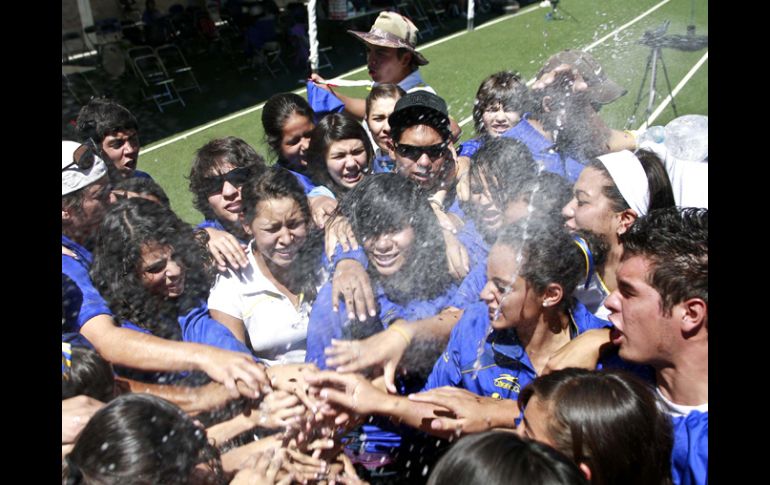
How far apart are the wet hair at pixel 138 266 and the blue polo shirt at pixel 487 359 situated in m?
0.96

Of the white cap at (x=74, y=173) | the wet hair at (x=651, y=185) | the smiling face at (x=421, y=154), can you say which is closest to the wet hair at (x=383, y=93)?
the smiling face at (x=421, y=154)

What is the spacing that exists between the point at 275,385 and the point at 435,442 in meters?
0.54

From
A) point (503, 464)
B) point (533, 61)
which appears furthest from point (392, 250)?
point (533, 61)

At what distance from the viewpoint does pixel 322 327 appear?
96.0 inches

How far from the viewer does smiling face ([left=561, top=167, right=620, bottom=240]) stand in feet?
8.68

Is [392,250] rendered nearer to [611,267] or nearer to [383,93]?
[611,267]

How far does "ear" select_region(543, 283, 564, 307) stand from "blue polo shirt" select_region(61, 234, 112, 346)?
1456 mm

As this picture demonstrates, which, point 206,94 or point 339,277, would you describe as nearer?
point 339,277

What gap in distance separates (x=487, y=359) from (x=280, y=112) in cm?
199

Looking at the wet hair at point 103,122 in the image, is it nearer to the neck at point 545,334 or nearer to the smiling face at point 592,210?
the smiling face at point 592,210

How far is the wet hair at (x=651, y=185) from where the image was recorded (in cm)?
265
